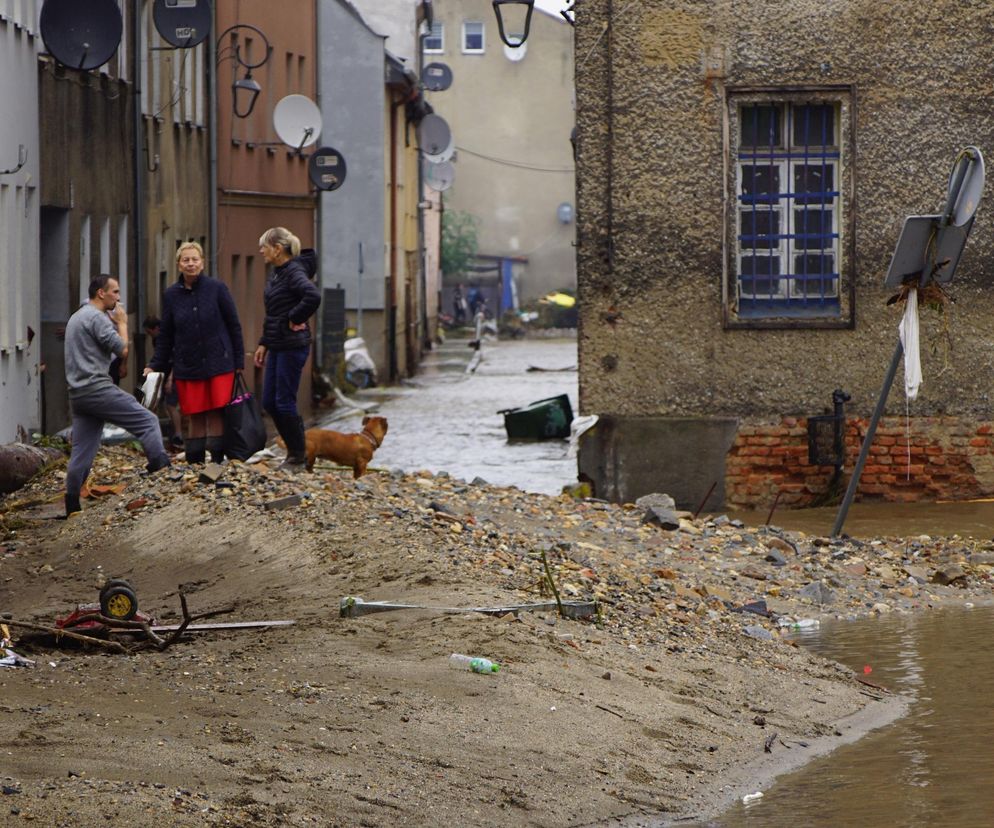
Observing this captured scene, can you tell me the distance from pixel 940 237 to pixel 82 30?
9306mm

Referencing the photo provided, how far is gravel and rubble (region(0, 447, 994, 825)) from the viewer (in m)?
6.62

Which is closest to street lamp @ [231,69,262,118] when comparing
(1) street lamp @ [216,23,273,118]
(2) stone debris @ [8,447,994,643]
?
(1) street lamp @ [216,23,273,118]

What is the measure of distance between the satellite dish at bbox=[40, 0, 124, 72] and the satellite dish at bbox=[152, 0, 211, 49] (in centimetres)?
300

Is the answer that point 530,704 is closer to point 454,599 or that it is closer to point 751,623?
point 454,599

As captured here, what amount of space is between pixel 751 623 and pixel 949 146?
7.36 meters

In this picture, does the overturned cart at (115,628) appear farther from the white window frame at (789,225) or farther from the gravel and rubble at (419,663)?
the white window frame at (789,225)

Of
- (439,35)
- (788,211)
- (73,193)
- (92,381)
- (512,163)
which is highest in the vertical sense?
(439,35)

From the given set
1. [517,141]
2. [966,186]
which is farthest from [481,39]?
[966,186]

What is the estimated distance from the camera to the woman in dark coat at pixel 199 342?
45.9ft

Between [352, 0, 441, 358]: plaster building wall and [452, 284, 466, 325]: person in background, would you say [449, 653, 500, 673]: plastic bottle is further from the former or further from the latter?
[452, 284, 466, 325]: person in background

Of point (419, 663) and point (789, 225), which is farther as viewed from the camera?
point (789, 225)

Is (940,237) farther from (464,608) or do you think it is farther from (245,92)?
(245,92)

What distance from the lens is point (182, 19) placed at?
22.0m

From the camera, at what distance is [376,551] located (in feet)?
35.8
